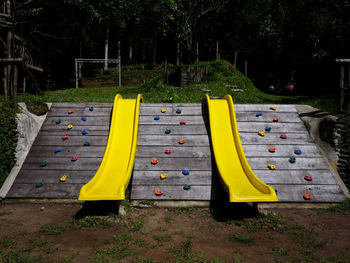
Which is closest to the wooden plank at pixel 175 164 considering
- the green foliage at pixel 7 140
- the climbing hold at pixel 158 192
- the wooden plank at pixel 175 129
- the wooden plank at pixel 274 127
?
the climbing hold at pixel 158 192

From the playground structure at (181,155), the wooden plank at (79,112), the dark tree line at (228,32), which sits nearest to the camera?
the playground structure at (181,155)

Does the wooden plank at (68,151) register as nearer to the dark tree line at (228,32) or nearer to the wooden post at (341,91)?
the wooden post at (341,91)

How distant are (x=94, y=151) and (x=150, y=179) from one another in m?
1.57

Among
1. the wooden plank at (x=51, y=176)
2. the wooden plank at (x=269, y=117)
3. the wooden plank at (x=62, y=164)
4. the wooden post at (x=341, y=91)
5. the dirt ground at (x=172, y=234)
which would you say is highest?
the wooden post at (x=341, y=91)

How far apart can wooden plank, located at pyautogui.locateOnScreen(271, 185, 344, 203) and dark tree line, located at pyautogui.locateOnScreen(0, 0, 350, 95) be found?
1183 centimetres

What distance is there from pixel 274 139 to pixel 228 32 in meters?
25.8

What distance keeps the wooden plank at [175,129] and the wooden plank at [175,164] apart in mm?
897

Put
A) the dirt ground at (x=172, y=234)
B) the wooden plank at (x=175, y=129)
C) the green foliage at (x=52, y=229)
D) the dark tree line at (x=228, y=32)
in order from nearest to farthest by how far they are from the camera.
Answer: the dirt ground at (x=172, y=234) < the green foliage at (x=52, y=229) < the wooden plank at (x=175, y=129) < the dark tree line at (x=228, y=32)

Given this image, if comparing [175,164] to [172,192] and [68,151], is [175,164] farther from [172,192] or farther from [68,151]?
[68,151]

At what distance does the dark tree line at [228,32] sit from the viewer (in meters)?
16.8

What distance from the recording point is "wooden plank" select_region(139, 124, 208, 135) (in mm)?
6727

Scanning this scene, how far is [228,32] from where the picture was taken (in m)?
29.8

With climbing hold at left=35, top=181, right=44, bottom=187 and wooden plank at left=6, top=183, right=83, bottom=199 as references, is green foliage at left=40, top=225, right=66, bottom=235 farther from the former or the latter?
climbing hold at left=35, top=181, right=44, bottom=187

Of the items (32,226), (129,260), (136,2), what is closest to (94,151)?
(32,226)
